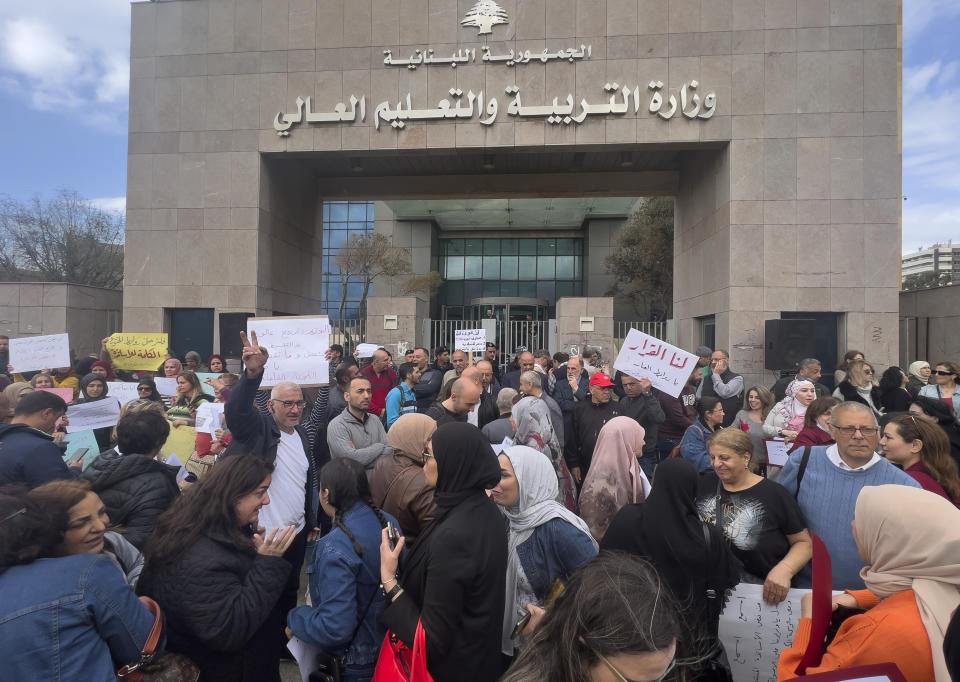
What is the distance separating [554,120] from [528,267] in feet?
58.3

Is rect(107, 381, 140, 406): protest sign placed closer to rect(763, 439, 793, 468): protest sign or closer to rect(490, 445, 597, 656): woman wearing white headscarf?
rect(490, 445, 597, 656): woman wearing white headscarf

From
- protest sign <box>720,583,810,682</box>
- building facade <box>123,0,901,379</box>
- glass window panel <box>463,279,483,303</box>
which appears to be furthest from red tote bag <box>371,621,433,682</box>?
glass window panel <box>463,279,483,303</box>

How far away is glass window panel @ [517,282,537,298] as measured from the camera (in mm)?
30234

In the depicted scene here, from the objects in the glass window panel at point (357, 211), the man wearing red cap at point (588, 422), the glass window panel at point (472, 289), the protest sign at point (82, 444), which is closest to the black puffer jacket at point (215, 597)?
the protest sign at point (82, 444)

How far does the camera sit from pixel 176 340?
13.7 m

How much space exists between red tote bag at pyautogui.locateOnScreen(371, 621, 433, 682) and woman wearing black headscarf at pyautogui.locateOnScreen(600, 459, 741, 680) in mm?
1101

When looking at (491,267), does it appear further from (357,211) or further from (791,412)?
(791,412)

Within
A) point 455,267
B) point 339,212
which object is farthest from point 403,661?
point 339,212

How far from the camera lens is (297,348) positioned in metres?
5.27

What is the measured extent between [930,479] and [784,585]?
1.40 m

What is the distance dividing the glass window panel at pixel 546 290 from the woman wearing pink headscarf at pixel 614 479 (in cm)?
2654

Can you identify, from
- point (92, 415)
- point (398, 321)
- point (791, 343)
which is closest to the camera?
point (92, 415)

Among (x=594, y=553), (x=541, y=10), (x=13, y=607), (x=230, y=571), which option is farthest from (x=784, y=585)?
(x=541, y=10)

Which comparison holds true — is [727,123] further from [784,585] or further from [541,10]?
[784,585]
